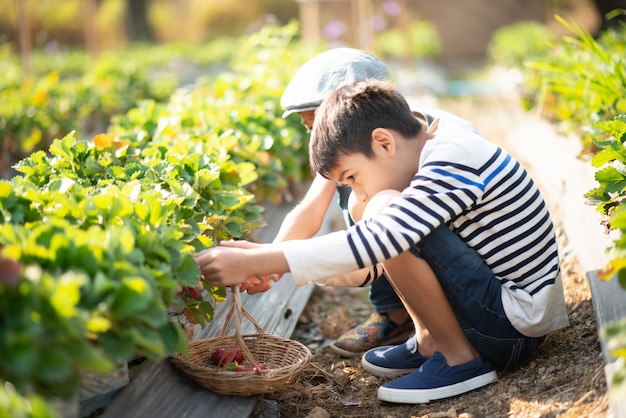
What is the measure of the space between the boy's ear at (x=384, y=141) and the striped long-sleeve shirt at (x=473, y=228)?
0.10 metres

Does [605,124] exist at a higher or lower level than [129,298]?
lower

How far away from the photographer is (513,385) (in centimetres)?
224

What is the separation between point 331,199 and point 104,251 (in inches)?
50.8

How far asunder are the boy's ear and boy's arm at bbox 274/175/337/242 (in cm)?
56

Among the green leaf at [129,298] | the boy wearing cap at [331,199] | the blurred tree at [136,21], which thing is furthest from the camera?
the blurred tree at [136,21]

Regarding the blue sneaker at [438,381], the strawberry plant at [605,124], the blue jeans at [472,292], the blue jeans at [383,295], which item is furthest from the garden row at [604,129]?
the blue jeans at [383,295]

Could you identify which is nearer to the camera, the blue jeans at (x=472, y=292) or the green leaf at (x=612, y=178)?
the blue jeans at (x=472, y=292)

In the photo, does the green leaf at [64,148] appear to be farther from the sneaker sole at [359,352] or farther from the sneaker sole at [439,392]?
the sneaker sole at [439,392]

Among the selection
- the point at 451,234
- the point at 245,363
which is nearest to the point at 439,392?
the point at 451,234

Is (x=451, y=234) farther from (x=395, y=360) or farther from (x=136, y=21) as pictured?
(x=136, y=21)

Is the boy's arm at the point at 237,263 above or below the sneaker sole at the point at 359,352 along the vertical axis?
above

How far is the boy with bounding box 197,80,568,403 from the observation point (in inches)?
83.7

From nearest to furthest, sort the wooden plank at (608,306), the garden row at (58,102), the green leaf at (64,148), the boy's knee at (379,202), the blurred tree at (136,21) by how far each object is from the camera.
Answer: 1. the wooden plank at (608,306)
2. the boy's knee at (379,202)
3. the green leaf at (64,148)
4. the garden row at (58,102)
5. the blurred tree at (136,21)

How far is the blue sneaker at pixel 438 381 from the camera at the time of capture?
225 centimetres
